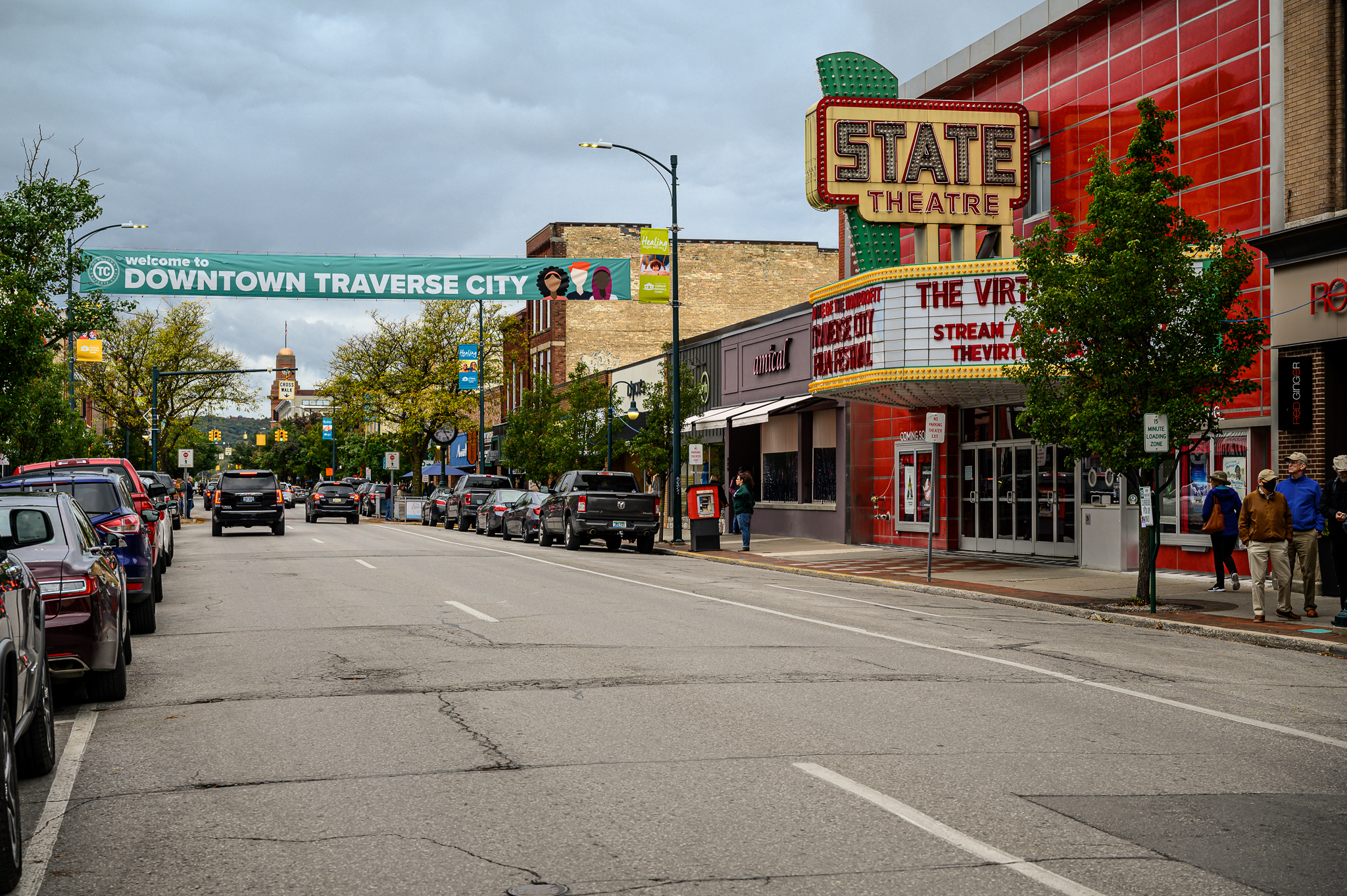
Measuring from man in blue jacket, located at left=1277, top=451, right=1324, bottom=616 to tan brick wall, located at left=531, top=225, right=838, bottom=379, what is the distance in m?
42.1

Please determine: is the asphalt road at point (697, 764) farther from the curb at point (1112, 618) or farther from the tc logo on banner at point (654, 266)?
the tc logo on banner at point (654, 266)

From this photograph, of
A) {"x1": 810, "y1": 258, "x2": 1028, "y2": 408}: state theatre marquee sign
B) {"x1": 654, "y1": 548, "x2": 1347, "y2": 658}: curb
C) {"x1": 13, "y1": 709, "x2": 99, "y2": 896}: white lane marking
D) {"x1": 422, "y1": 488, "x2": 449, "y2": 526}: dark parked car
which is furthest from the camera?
{"x1": 422, "y1": 488, "x2": 449, "y2": 526}: dark parked car

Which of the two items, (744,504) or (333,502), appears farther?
(333,502)

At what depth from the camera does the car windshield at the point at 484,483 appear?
42969 mm

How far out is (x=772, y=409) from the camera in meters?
33.0

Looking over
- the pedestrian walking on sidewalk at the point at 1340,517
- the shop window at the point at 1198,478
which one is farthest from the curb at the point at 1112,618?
the shop window at the point at 1198,478

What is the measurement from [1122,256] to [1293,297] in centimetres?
425

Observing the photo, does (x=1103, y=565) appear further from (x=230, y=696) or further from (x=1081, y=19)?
(x=230, y=696)

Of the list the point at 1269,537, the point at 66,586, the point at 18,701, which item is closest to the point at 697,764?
the point at 18,701

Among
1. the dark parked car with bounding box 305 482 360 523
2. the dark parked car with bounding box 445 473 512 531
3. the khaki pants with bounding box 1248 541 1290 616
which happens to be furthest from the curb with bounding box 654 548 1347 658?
the dark parked car with bounding box 305 482 360 523

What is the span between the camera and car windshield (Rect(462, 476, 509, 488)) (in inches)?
1692

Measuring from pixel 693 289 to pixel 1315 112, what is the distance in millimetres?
40066

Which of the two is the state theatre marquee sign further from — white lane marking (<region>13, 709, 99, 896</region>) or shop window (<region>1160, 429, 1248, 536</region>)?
white lane marking (<region>13, 709, 99, 896</region>)

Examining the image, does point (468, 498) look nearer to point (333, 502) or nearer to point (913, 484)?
point (333, 502)
